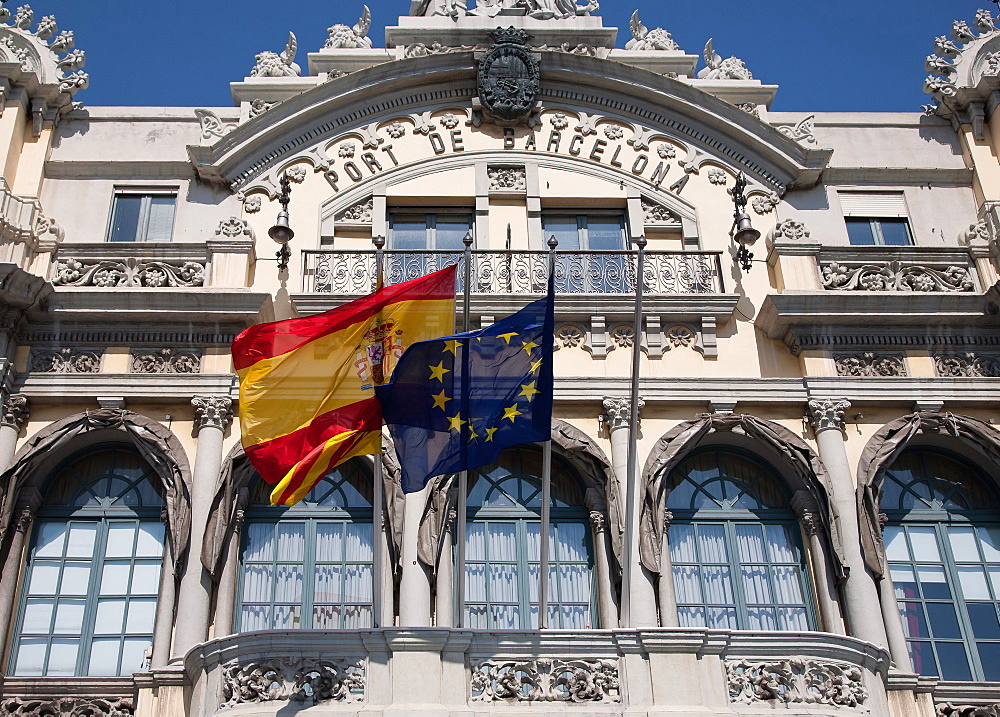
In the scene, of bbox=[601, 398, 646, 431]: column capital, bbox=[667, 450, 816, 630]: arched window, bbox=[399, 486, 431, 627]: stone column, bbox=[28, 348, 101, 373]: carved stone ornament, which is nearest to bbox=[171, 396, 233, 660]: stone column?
bbox=[28, 348, 101, 373]: carved stone ornament

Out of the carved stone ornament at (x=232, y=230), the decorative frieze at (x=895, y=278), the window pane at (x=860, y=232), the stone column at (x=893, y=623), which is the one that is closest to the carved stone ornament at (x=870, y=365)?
Answer: the decorative frieze at (x=895, y=278)

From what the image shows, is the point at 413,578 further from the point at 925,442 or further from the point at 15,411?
the point at 925,442

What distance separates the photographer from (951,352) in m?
18.9

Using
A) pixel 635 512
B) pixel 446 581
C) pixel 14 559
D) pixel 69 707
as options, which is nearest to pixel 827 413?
pixel 635 512

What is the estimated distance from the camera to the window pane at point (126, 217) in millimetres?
20344

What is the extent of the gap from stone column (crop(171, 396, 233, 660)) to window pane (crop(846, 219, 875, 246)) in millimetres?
10115

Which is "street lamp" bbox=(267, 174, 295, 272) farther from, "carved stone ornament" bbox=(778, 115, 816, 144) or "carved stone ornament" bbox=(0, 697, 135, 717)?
"carved stone ornament" bbox=(778, 115, 816, 144)

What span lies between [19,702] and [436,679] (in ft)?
17.1

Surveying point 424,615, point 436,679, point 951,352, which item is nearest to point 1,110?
point 424,615

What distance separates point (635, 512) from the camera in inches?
671

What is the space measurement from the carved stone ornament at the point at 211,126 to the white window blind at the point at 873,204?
992 cm

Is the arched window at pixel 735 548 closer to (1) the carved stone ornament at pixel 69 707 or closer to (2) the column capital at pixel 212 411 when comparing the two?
(2) the column capital at pixel 212 411

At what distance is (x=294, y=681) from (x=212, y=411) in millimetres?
4763

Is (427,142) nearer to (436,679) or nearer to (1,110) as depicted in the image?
(1,110)
